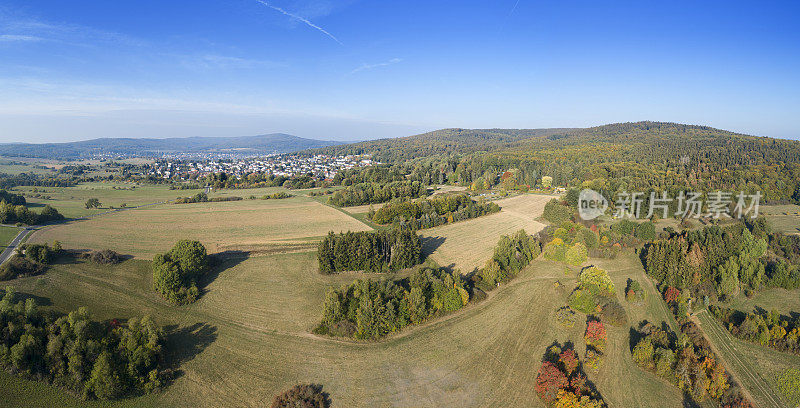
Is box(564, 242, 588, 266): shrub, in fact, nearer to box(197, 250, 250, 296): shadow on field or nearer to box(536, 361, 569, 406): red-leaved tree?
box(536, 361, 569, 406): red-leaved tree

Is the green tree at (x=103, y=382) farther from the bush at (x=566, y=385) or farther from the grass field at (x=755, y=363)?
the grass field at (x=755, y=363)

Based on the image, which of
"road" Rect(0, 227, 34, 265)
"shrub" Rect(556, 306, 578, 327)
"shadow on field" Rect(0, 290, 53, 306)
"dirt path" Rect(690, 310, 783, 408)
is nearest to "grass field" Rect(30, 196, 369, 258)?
"road" Rect(0, 227, 34, 265)

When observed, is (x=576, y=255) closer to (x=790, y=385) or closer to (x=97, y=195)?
(x=790, y=385)

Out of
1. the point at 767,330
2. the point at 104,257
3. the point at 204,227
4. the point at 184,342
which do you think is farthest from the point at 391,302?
the point at 204,227

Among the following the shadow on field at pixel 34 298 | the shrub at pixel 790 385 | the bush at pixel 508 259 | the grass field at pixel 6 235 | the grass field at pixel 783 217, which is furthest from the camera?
the grass field at pixel 783 217

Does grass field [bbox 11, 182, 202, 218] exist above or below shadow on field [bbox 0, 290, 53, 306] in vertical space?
above

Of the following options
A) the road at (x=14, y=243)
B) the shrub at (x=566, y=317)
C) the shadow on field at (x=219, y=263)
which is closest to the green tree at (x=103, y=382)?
the shadow on field at (x=219, y=263)
